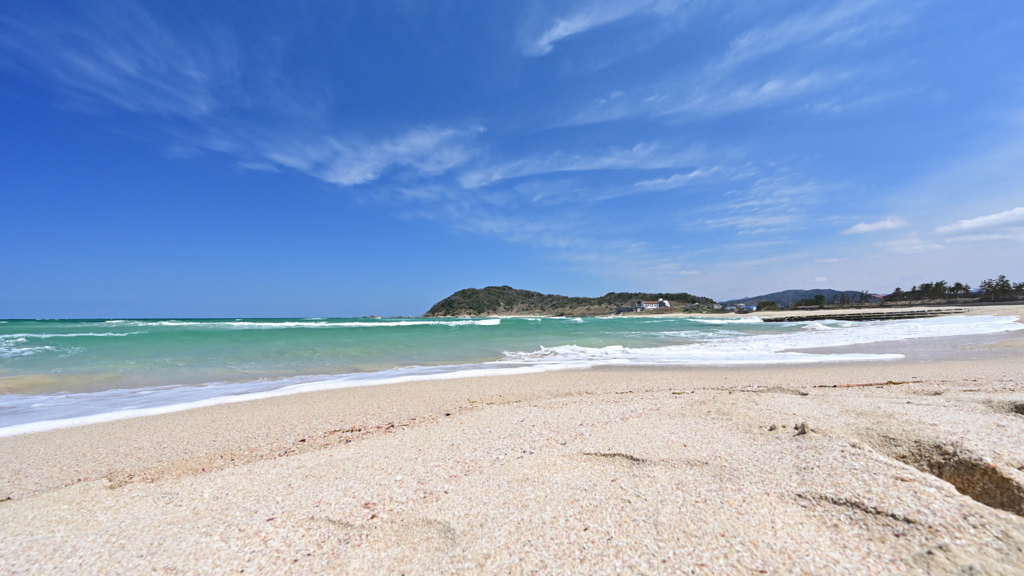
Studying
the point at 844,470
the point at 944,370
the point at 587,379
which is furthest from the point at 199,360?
the point at 944,370

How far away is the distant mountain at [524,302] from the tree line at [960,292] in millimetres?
43746

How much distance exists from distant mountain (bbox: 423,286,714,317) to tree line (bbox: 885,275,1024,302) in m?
43.7

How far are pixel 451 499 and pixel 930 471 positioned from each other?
9.57 ft

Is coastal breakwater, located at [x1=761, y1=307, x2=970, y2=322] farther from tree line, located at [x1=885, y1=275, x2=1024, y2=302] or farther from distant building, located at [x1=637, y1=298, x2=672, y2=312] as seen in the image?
distant building, located at [x1=637, y1=298, x2=672, y2=312]

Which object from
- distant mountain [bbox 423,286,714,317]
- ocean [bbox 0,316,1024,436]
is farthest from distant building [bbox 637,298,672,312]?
ocean [bbox 0,316,1024,436]

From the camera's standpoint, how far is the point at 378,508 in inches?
91.4

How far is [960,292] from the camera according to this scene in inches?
2832

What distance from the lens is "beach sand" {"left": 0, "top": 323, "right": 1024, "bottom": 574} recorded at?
177 cm

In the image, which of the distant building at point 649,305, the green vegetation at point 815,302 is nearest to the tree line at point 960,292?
the green vegetation at point 815,302

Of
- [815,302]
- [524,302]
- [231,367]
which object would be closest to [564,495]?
[231,367]

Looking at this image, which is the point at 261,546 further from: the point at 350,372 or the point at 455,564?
the point at 350,372

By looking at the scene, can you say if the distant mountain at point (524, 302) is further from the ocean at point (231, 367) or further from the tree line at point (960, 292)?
the ocean at point (231, 367)

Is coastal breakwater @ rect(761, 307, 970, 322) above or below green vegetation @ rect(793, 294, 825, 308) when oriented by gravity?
below

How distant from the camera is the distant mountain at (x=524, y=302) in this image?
115 m
